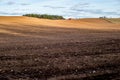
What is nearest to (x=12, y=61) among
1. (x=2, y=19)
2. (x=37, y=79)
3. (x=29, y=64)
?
(x=29, y=64)

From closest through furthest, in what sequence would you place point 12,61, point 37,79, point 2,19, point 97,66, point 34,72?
point 37,79, point 34,72, point 97,66, point 12,61, point 2,19

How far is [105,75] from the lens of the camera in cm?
1017

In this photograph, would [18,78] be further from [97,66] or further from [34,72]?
[97,66]

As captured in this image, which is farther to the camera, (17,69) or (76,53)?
(76,53)

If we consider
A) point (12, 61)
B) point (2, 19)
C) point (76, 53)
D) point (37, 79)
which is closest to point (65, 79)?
point (37, 79)

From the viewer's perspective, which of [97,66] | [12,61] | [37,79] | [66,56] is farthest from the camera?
[66,56]

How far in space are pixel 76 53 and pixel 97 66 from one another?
2.90 metres

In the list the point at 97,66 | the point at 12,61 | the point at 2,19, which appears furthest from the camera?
the point at 2,19

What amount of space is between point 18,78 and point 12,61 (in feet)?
8.74

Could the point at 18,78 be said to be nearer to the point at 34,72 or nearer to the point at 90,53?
the point at 34,72

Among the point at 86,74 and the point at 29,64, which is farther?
the point at 29,64

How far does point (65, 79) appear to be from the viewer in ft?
31.6

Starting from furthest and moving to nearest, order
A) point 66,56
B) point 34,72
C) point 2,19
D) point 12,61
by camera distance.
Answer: point 2,19 < point 66,56 < point 12,61 < point 34,72

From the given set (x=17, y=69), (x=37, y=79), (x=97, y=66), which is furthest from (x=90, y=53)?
(x=37, y=79)
